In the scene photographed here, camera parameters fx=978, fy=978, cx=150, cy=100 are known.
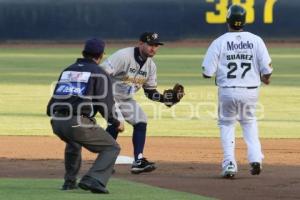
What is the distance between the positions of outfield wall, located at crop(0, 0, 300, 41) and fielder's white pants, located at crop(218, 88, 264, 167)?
98.8 feet

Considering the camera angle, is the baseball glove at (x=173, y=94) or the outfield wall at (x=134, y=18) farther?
the outfield wall at (x=134, y=18)

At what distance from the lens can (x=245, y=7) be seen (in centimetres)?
4138

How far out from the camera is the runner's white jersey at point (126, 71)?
11.3 m

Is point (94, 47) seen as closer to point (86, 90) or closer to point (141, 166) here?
point (86, 90)

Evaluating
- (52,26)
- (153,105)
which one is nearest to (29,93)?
(153,105)

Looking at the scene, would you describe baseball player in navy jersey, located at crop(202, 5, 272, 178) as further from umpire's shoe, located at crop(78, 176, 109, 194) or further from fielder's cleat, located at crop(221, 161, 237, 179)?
umpire's shoe, located at crop(78, 176, 109, 194)

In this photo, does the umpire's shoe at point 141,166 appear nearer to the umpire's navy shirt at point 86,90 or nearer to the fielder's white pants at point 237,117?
the fielder's white pants at point 237,117

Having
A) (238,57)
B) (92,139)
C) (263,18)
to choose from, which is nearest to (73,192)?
(92,139)

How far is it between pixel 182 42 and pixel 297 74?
1416cm

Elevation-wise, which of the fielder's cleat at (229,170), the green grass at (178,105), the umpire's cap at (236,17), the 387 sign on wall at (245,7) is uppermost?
the umpire's cap at (236,17)

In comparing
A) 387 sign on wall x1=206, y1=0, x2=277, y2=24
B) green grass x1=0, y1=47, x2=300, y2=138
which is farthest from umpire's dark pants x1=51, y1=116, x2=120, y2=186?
387 sign on wall x1=206, y1=0, x2=277, y2=24

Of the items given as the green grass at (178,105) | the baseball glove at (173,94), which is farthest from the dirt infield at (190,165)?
the green grass at (178,105)

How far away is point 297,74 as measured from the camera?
2798cm

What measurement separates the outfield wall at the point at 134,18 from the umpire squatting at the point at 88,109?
31.7 metres
